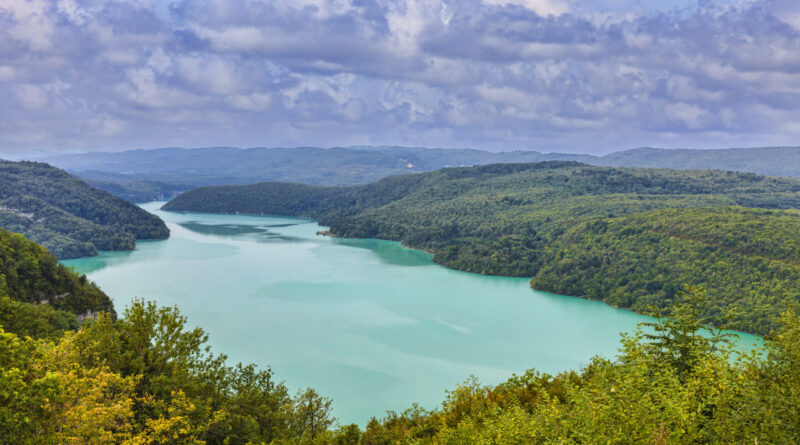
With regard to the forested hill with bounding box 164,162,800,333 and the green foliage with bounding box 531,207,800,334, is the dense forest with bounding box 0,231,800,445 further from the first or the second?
the green foliage with bounding box 531,207,800,334

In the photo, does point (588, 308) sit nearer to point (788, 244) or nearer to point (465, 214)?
point (788, 244)

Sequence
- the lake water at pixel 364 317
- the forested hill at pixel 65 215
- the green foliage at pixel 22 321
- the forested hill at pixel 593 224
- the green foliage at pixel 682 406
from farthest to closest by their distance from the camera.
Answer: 1. the forested hill at pixel 65 215
2. the forested hill at pixel 593 224
3. the lake water at pixel 364 317
4. the green foliage at pixel 22 321
5. the green foliage at pixel 682 406

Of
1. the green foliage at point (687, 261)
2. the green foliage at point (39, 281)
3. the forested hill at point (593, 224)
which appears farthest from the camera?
the forested hill at point (593, 224)

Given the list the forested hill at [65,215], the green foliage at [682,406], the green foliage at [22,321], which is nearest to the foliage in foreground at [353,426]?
the green foliage at [682,406]

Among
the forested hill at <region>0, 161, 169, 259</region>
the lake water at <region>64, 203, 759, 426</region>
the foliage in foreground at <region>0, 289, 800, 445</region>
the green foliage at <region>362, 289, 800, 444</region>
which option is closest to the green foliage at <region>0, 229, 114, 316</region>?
the lake water at <region>64, 203, 759, 426</region>

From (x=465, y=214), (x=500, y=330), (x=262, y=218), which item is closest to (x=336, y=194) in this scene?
(x=262, y=218)

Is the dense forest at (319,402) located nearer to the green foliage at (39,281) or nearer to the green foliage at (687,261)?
the green foliage at (39,281)

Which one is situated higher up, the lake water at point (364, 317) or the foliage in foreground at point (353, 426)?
the foliage in foreground at point (353, 426)
